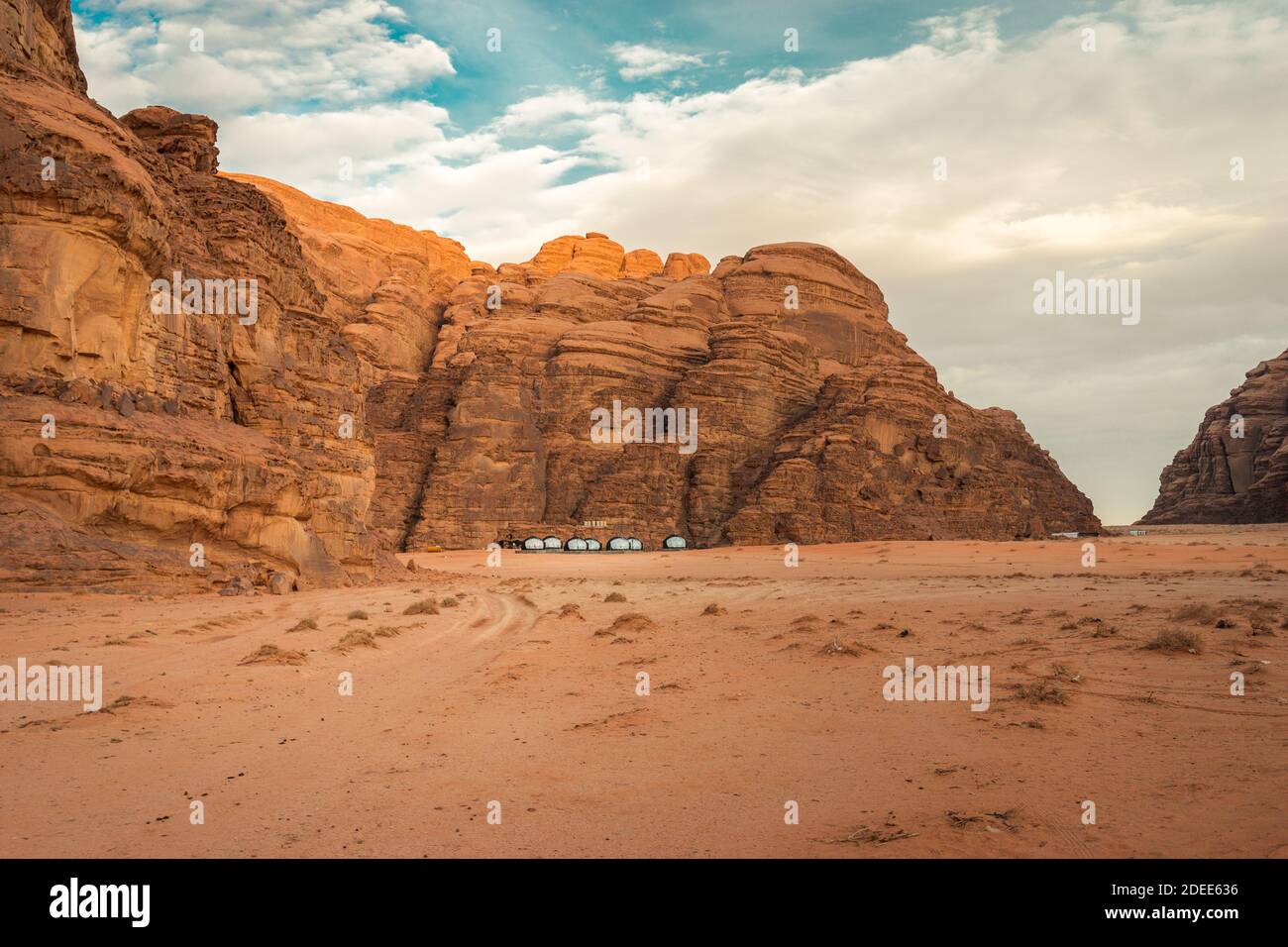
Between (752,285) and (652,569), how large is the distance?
7538 cm

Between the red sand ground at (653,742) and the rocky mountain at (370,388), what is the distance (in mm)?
6135

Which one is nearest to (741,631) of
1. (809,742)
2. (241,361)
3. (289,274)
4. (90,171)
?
(809,742)

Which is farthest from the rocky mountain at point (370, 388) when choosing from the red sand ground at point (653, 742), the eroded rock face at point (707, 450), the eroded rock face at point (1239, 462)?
the eroded rock face at point (1239, 462)

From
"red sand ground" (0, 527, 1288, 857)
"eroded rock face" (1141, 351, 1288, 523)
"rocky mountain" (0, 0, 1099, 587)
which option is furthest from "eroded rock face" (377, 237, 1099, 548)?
"red sand ground" (0, 527, 1288, 857)

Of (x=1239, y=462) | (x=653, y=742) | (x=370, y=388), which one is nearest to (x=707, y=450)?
(x=370, y=388)

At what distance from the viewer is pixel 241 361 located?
26.9 m

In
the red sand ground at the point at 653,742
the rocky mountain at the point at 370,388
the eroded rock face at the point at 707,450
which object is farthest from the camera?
the eroded rock face at the point at 707,450

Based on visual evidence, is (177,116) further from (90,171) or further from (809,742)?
(809,742)

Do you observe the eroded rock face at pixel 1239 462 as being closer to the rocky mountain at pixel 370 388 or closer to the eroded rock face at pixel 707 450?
the eroded rock face at pixel 707 450

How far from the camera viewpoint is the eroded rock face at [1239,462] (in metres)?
90.6

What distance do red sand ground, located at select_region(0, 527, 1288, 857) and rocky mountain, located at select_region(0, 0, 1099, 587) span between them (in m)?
6.14

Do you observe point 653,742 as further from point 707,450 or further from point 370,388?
point 370,388

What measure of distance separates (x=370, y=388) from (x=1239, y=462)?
10869cm

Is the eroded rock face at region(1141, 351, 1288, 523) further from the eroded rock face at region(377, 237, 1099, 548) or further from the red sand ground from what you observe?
the red sand ground
